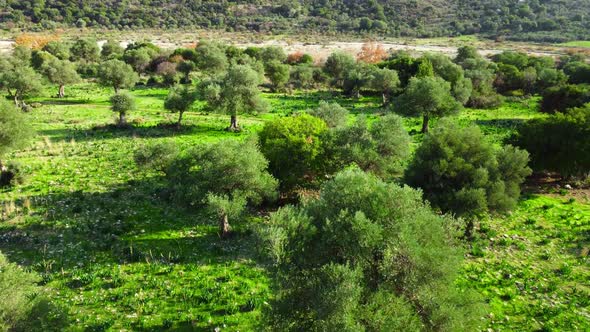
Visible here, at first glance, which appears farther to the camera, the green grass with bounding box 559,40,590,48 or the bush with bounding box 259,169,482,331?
the green grass with bounding box 559,40,590,48

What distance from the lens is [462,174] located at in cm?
2728

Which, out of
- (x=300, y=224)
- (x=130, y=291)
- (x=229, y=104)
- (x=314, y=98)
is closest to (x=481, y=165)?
(x=300, y=224)

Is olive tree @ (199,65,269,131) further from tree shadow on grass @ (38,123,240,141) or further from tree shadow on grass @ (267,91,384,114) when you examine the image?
tree shadow on grass @ (267,91,384,114)

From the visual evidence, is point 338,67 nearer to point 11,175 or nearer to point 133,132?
point 133,132

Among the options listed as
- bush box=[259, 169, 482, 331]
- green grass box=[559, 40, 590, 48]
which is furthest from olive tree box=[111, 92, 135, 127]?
green grass box=[559, 40, 590, 48]

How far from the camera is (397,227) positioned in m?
15.2

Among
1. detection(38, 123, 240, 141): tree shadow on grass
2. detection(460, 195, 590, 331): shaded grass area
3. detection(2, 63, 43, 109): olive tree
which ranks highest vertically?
detection(2, 63, 43, 109): olive tree

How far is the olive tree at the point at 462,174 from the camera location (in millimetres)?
25875

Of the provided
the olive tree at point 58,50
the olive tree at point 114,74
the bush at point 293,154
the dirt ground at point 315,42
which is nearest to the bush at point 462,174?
the bush at point 293,154

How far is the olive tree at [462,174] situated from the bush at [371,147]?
3.06 m

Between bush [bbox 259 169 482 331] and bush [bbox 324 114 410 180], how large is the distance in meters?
14.8

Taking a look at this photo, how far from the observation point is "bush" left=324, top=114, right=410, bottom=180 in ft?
102

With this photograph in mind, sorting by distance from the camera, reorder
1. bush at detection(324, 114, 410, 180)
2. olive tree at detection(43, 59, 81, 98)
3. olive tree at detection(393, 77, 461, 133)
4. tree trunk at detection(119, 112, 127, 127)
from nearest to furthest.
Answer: bush at detection(324, 114, 410, 180)
olive tree at detection(393, 77, 461, 133)
tree trunk at detection(119, 112, 127, 127)
olive tree at detection(43, 59, 81, 98)

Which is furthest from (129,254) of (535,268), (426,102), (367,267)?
(426,102)
